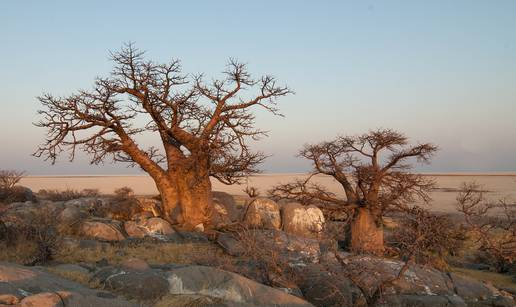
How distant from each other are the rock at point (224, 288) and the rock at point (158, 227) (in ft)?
26.0

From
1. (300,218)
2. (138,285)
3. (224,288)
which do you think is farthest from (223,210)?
(138,285)

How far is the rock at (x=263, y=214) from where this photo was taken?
17281 millimetres

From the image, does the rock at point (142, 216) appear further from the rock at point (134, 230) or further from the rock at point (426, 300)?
the rock at point (426, 300)

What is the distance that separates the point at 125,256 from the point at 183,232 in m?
4.17

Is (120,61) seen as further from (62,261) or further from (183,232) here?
(62,261)

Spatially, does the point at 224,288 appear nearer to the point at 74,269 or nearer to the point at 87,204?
the point at 74,269

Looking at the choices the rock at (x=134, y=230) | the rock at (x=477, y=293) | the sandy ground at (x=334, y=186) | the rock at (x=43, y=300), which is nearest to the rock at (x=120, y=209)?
the rock at (x=134, y=230)

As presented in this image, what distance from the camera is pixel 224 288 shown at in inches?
319

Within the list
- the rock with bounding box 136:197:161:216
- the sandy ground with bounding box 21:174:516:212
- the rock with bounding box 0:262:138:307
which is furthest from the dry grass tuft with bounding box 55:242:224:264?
the sandy ground with bounding box 21:174:516:212

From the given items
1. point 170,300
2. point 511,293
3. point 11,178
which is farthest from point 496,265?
point 11,178

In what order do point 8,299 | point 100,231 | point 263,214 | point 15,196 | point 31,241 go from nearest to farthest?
point 8,299 < point 31,241 < point 100,231 < point 263,214 < point 15,196

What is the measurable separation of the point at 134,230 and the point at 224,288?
8976mm

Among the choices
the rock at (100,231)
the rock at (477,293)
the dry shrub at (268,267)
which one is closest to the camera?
the dry shrub at (268,267)

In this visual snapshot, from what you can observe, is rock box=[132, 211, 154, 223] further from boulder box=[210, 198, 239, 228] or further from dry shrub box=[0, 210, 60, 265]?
dry shrub box=[0, 210, 60, 265]
